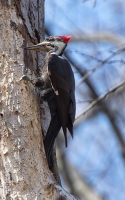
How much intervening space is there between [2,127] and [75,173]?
2852 millimetres

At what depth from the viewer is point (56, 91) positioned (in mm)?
3264

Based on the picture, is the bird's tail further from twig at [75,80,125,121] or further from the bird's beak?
twig at [75,80,125,121]

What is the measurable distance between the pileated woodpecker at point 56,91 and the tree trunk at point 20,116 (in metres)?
0.08

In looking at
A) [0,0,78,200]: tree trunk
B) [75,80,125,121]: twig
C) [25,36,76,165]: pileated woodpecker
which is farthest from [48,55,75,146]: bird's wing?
[75,80,125,121]: twig

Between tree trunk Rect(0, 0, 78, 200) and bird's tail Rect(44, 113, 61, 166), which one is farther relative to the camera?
bird's tail Rect(44, 113, 61, 166)

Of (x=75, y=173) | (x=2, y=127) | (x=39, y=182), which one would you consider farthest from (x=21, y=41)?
(x=75, y=173)

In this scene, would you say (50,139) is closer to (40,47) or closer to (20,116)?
(20,116)

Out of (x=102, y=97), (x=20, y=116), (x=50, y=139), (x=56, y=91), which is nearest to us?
(x=20, y=116)

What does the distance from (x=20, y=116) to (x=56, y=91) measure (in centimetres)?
52

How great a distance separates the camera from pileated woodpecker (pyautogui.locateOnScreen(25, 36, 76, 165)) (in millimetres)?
3133

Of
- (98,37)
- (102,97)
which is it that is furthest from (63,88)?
(98,37)

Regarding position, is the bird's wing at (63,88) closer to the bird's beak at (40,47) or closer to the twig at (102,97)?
the bird's beak at (40,47)

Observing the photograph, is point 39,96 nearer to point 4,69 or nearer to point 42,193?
point 4,69

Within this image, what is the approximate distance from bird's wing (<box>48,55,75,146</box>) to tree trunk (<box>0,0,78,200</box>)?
0.13 meters
